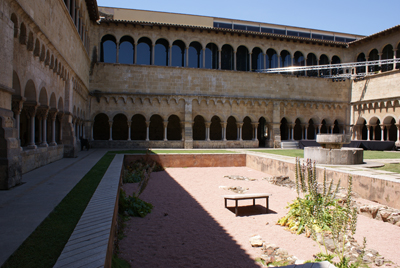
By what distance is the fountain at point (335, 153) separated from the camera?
1073 cm

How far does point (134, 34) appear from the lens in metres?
21.7

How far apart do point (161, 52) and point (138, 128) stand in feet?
21.6

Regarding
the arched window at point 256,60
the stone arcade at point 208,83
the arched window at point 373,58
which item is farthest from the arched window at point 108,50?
the arched window at point 373,58

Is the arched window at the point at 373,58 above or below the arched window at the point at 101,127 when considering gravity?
above

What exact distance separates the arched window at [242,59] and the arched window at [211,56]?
2.11m

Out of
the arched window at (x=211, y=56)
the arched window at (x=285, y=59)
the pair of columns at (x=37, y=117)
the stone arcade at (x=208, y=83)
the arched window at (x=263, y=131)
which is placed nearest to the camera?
the pair of columns at (x=37, y=117)

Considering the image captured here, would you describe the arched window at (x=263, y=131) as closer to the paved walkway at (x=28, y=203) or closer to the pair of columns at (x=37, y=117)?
the pair of columns at (x=37, y=117)

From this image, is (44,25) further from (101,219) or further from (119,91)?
(119,91)

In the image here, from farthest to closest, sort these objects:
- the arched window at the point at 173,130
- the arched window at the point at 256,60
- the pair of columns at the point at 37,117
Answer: the arched window at the point at 173,130 → the arched window at the point at 256,60 → the pair of columns at the point at 37,117

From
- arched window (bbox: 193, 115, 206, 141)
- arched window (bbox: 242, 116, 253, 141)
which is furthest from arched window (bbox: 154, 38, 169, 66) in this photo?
arched window (bbox: 242, 116, 253, 141)

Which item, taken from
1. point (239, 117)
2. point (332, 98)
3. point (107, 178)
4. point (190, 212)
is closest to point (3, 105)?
point (107, 178)

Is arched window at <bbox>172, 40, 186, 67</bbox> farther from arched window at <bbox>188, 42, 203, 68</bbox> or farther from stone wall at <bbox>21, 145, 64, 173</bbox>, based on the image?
stone wall at <bbox>21, 145, 64, 173</bbox>

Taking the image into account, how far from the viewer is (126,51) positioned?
74.5 feet

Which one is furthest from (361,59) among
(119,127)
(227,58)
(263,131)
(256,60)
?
(119,127)
